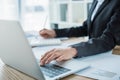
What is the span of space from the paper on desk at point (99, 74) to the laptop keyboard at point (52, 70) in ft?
0.23

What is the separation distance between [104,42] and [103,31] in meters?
0.21

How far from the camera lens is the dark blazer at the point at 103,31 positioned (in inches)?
40.4

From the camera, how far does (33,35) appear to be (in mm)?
1587

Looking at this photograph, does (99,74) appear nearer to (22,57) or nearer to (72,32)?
(22,57)

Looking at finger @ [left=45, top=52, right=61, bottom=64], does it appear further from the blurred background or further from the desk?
the blurred background

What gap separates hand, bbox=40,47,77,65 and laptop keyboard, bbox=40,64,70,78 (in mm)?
26

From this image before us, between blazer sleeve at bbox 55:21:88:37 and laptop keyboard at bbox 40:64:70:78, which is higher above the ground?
laptop keyboard at bbox 40:64:70:78

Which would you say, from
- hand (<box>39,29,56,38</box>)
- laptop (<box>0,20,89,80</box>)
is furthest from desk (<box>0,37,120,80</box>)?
hand (<box>39,29,56,38</box>)

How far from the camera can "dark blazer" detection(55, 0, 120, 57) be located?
1025 millimetres

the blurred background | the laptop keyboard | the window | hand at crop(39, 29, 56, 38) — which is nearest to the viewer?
the laptop keyboard

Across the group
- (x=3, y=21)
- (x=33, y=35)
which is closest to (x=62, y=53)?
(x=3, y=21)

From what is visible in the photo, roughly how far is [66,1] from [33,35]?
1.88 m

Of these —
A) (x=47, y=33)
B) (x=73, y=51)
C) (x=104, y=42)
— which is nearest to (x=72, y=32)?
(x=47, y=33)

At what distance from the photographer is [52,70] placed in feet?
2.68
